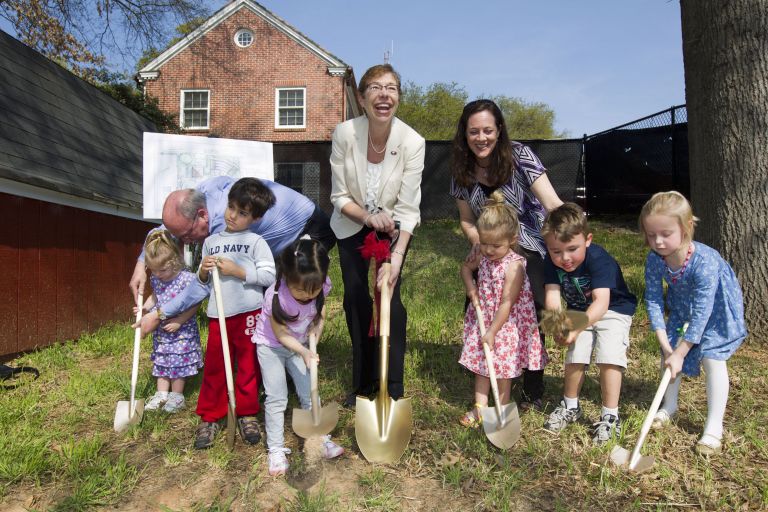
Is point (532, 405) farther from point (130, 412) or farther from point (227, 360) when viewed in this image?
point (130, 412)

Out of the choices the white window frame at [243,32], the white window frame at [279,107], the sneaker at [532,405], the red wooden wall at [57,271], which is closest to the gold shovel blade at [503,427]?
the sneaker at [532,405]

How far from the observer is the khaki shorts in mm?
3221

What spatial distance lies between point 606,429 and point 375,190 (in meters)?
1.94

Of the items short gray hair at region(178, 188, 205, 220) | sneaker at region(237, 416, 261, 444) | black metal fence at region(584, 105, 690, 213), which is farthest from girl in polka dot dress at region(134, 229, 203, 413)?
black metal fence at region(584, 105, 690, 213)

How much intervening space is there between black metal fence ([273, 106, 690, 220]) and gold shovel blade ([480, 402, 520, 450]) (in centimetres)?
893

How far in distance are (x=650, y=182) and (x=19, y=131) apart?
1112 centimetres

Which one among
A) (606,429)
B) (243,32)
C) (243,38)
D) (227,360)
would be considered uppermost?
(243,32)

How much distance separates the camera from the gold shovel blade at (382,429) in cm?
298

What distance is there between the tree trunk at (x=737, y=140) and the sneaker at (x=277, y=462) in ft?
12.5

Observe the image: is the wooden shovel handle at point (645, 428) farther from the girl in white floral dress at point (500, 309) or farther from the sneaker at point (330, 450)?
the sneaker at point (330, 450)

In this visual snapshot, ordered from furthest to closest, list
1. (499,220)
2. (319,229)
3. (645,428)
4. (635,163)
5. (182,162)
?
(635,163) < (182,162) < (319,229) < (499,220) < (645,428)

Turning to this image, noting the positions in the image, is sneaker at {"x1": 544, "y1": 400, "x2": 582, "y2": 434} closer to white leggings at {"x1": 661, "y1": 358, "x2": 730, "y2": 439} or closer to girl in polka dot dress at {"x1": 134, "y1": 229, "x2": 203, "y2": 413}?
white leggings at {"x1": 661, "y1": 358, "x2": 730, "y2": 439}

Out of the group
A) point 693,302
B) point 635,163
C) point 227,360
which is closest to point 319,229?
point 227,360

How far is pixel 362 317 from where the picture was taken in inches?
145
